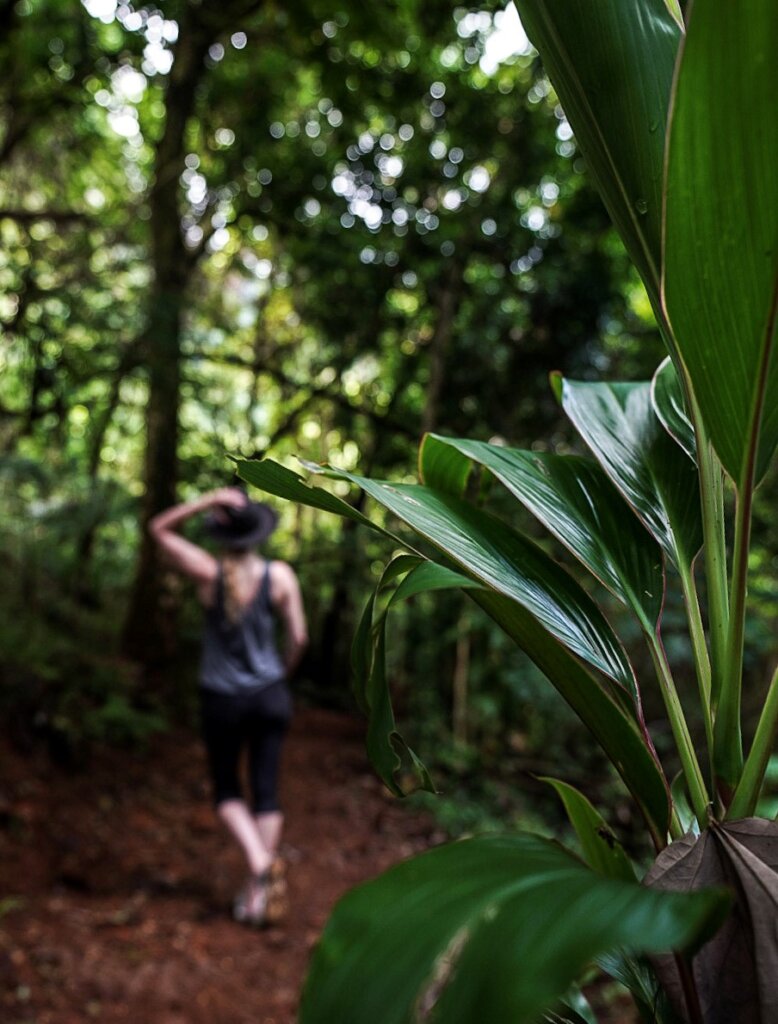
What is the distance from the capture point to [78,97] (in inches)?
204

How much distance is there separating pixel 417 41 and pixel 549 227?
140cm

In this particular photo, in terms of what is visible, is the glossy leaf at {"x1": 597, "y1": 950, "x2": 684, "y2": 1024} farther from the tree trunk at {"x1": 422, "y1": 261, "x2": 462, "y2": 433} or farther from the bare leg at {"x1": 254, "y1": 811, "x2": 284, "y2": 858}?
the tree trunk at {"x1": 422, "y1": 261, "x2": 462, "y2": 433}

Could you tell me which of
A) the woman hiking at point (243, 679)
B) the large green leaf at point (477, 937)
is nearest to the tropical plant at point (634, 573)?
the large green leaf at point (477, 937)

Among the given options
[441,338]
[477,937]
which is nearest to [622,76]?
[477,937]

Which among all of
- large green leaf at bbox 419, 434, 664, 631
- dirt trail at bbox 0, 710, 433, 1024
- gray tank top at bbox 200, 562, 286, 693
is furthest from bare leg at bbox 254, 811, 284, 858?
large green leaf at bbox 419, 434, 664, 631

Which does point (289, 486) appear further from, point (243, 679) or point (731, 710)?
point (243, 679)

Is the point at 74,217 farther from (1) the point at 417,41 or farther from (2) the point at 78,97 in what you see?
(1) the point at 417,41

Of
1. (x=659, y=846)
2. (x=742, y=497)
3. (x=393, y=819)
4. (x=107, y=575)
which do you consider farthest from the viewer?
(x=107, y=575)

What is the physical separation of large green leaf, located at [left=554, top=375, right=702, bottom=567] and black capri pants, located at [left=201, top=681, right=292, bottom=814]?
8.71 ft

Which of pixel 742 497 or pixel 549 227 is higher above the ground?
pixel 549 227

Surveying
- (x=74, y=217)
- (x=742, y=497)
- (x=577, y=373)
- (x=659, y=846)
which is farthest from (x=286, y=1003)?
(x=74, y=217)

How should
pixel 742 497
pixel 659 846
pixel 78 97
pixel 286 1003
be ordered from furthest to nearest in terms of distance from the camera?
pixel 78 97
pixel 286 1003
pixel 659 846
pixel 742 497

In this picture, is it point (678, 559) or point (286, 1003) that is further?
point (286, 1003)

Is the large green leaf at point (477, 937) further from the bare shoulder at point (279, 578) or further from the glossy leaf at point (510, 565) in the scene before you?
the bare shoulder at point (279, 578)
